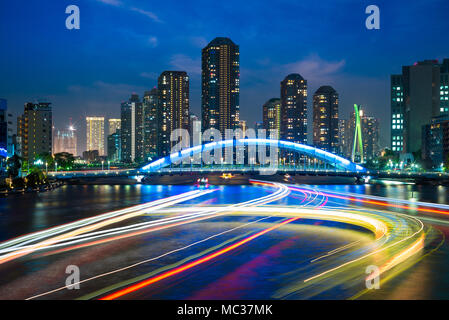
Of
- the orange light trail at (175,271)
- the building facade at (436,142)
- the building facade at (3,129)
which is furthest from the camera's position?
the building facade at (436,142)

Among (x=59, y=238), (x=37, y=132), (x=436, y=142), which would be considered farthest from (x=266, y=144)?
(x=37, y=132)

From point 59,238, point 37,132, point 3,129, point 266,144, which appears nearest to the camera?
point 59,238

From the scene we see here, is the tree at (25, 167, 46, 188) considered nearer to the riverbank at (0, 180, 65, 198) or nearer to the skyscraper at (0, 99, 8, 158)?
the riverbank at (0, 180, 65, 198)

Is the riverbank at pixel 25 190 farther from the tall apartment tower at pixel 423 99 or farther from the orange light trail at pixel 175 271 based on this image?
the tall apartment tower at pixel 423 99

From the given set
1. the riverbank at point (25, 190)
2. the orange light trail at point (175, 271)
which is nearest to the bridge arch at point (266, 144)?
the riverbank at point (25, 190)

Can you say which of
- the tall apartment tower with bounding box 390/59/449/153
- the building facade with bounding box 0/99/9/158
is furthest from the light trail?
the tall apartment tower with bounding box 390/59/449/153

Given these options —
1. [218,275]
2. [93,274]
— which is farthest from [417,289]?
[93,274]

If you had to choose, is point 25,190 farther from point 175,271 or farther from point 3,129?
point 3,129

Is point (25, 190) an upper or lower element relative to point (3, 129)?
lower

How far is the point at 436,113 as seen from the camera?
577 feet

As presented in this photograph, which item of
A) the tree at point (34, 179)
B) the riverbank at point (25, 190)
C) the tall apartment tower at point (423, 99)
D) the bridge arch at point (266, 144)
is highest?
the tall apartment tower at point (423, 99)

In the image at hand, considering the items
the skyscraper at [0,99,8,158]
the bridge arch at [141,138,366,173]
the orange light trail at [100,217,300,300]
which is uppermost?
the skyscraper at [0,99,8,158]

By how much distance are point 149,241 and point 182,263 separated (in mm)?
4725

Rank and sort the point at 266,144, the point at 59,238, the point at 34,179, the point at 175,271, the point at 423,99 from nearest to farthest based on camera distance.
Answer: the point at 175,271, the point at 59,238, the point at 34,179, the point at 266,144, the point at 423,99
